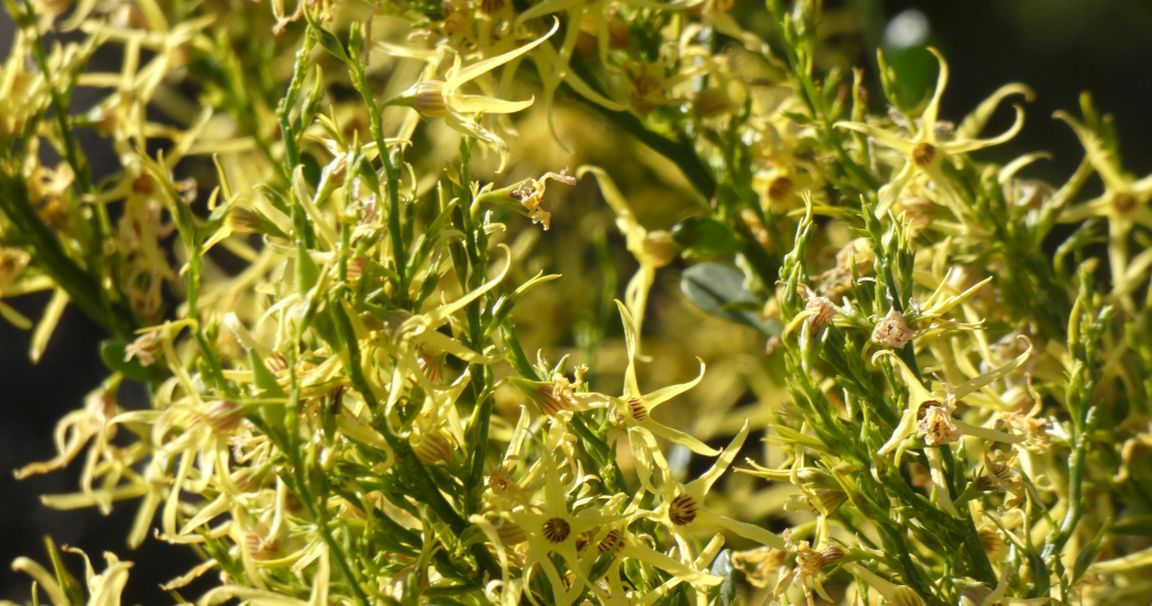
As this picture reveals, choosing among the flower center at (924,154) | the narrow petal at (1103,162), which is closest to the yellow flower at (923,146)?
the flower center at (924,154)

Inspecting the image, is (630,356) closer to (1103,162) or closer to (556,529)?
(556,529)

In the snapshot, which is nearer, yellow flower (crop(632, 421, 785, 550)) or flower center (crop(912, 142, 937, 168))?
yellow flower (crop(632, 421, 785, 550))

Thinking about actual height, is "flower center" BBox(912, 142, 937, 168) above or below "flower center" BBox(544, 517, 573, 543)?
above

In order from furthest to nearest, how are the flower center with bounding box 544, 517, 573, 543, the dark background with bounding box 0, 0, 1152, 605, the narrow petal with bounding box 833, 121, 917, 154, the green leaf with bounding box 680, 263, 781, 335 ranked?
the dark background with bounding box 0, 0, 1152, 605
the green leaf with bounding box 680, 263, 781, 335
the narrow petal with bounding box 833, 121, 917, 154
the flower center with bounding box 544, 517, 573, 543

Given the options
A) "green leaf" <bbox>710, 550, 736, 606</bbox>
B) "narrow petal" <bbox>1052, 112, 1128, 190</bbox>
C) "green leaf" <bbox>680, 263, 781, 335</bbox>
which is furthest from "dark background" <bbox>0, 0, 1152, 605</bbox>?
"green leaf" <bbox>710, 550, 736, 606</bbox>

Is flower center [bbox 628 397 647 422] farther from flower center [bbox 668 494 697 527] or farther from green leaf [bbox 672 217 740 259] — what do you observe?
green leaf [bbox 672 217 740 259]

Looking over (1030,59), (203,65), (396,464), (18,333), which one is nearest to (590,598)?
(396,464)

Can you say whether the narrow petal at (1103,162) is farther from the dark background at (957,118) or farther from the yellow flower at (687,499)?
the dark background at (957,118)

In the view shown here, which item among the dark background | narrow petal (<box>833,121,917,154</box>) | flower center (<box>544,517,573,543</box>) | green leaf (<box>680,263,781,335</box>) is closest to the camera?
flower center (<box>544,517,573,543</box>)
